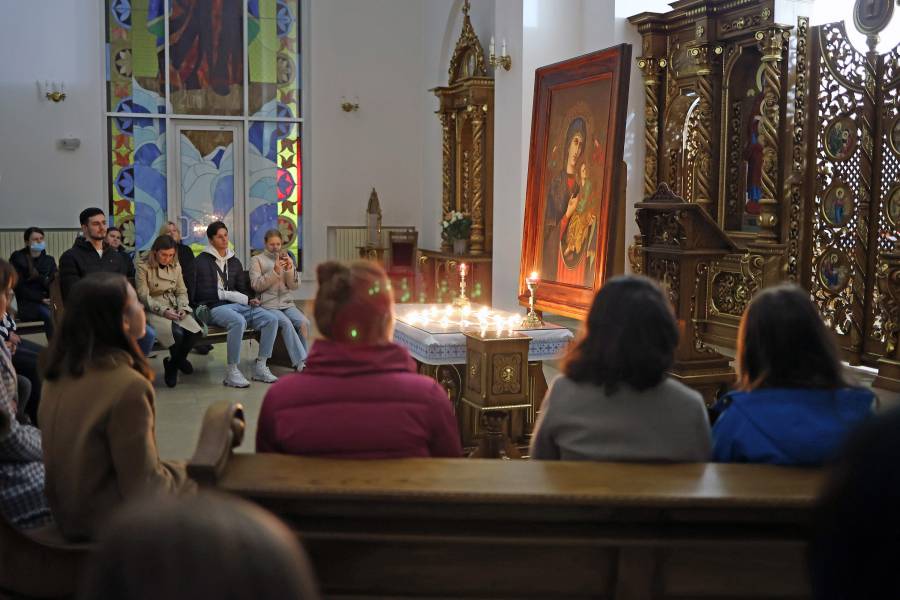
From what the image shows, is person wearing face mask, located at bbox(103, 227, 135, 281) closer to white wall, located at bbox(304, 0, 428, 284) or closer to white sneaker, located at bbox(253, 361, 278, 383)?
white sneaker, located at bbox(253, 361, 278, 383)

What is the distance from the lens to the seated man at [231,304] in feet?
25.1

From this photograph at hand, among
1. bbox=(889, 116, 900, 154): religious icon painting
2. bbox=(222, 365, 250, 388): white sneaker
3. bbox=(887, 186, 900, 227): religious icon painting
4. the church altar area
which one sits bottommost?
bbox=(222, 365, 250, 388): white sneaker

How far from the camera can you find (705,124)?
29.8 ft

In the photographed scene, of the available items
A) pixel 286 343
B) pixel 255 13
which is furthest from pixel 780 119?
pixel 255 13

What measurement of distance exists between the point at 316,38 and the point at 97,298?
11.2 metres

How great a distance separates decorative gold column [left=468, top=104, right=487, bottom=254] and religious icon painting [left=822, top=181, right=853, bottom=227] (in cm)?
455

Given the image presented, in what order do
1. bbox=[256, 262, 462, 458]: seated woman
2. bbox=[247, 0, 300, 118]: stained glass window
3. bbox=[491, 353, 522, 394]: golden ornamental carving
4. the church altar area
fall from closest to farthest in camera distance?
bbox=[256, 262, 462, 458]: seated woman → bbox=[491, 353, 522, 394]: golden ornamental carving → the church altar area → bbox=[247, 0, 300, 118]: stained glass window

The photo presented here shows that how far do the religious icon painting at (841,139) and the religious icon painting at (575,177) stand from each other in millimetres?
2356

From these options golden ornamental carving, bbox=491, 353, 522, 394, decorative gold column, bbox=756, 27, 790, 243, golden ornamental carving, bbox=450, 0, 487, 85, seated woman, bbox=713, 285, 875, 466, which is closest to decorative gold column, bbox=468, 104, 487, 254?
golden ornamental carving, bbox=450, 0, 487, 85

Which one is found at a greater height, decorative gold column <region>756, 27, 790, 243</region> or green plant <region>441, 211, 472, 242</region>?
decorative gold column <region>756, 27, 790, 243</region>

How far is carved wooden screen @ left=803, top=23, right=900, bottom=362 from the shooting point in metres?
7.49

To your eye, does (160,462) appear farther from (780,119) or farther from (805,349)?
(780,119)

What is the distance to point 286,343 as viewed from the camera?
25.9ft

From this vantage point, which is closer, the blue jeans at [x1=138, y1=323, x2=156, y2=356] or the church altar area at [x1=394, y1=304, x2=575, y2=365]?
the church altar area at [x1=394, y1=304, x2=575, y2=365]
